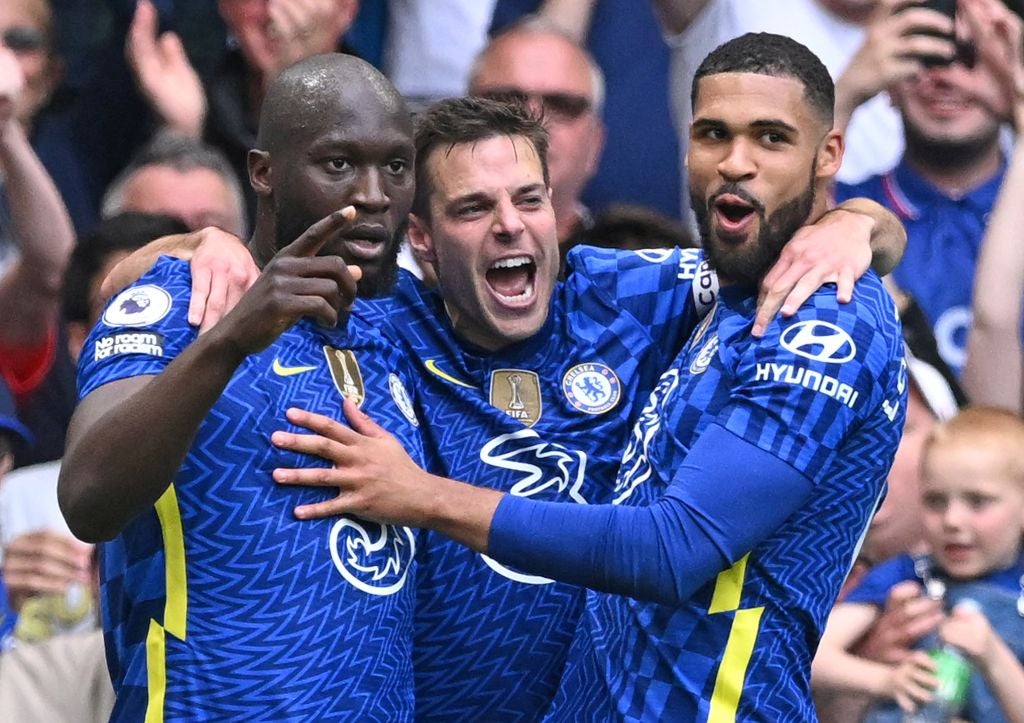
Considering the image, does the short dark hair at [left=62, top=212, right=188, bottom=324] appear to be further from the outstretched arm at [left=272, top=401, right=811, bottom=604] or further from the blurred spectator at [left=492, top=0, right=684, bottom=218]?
the outstretched arm at [left=272, top=401, right=811, bottom=604]

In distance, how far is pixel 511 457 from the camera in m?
4.15

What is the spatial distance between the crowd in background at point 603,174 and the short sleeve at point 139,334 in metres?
1.60

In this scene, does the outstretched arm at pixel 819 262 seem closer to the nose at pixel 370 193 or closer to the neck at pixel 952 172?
the nose at pixel 370 193

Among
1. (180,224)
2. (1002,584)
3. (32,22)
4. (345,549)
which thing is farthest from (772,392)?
(32,22)

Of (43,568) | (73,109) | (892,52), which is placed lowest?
(43,568)

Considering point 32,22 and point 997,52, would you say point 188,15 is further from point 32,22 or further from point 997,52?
point 997,52

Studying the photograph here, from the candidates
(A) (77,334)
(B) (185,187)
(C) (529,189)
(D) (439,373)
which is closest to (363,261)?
(D) (439,373)

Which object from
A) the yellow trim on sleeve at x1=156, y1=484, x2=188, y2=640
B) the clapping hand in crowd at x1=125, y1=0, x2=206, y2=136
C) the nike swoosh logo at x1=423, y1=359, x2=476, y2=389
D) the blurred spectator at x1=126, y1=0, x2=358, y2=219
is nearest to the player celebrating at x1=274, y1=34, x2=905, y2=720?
the yellow trim on sleeve at x1=156, y1=484, x2=188, y2=640

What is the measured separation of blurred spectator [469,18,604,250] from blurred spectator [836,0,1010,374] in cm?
94

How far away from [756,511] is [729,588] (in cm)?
22

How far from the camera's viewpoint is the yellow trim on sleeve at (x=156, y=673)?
3.53 metres

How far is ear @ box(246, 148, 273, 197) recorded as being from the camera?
383 cm

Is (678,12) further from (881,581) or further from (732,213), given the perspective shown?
(732,213)

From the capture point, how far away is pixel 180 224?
580 centimetres
